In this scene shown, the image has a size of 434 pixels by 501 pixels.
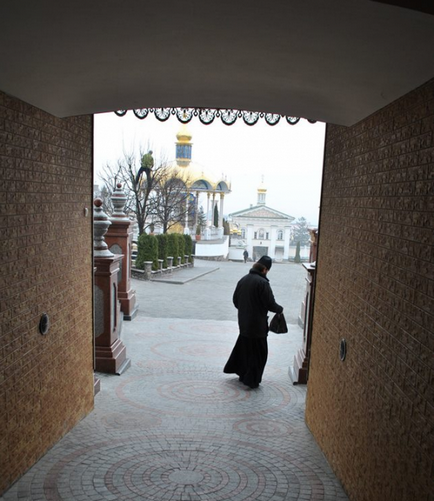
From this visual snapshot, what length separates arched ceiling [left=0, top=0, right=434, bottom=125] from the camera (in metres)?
2.69

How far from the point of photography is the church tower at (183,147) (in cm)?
4159

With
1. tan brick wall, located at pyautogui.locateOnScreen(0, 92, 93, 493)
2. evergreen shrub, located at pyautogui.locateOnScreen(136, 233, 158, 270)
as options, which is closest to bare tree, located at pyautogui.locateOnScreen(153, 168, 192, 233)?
evergreen shrub, located at pyautogui.locateOnScreen(136, 233, 158, 270)

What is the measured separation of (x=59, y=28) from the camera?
305 centimetres

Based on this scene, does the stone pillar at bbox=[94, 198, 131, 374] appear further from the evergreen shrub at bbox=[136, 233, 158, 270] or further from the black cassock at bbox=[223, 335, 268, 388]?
the evergreen shrub at bbox=[136, 233, 158, 270]

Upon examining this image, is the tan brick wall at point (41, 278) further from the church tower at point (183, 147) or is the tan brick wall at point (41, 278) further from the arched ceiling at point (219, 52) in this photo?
the church tower at point (183, 147)

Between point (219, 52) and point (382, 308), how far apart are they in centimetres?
205

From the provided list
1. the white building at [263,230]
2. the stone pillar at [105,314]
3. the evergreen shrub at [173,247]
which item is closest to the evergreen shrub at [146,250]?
the evergreen shrub at [173,247]

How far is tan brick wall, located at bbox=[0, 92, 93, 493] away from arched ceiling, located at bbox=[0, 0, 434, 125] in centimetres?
43

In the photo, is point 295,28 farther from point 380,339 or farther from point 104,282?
point 104,282

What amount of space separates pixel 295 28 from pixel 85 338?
14.3ft

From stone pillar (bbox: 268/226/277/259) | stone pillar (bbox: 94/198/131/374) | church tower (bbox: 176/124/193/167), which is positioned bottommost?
stone pillar (bbox: 268/226/277/259)

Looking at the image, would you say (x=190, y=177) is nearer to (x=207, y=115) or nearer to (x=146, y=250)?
(x=146, y=250)

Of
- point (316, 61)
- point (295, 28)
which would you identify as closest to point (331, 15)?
point (295, 28)

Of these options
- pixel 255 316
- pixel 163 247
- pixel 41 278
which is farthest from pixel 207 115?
pixel 163 247
